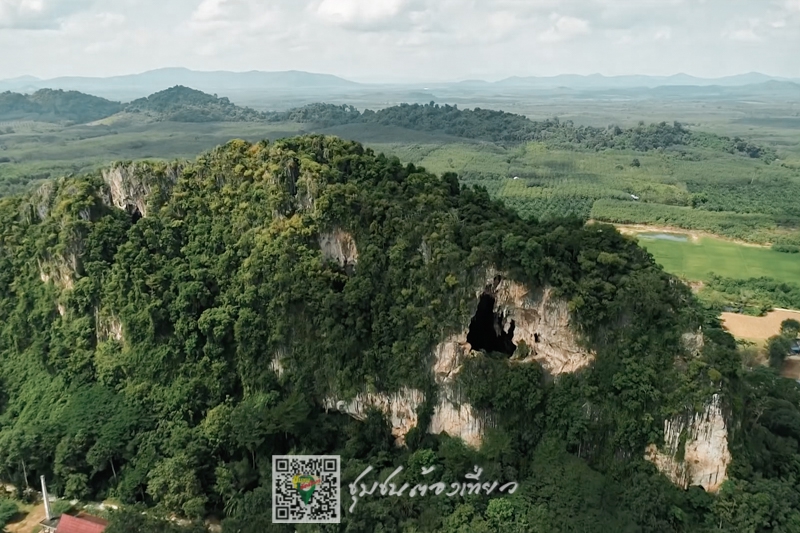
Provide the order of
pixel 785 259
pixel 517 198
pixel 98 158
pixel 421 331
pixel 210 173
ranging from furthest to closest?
pixel 98 158 < pixel 517 198 < pixel 785 259 < pixel 210 173 < pixel 421 331

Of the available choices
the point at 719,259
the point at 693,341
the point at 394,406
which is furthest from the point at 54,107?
the point at 693,341

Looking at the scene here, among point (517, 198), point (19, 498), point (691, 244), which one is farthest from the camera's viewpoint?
point (517, 198)

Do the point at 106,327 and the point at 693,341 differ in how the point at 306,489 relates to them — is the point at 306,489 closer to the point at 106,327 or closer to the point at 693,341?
the point at 106,327

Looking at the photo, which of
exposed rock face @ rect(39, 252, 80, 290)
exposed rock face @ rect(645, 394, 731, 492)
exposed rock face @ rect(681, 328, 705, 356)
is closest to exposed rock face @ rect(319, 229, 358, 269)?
exposed rock face @ rect(39, 252, 80, 290)

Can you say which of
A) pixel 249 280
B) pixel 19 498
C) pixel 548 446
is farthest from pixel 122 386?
pixel 548 446

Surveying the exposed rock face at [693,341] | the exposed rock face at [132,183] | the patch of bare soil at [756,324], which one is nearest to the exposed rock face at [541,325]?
the exposed rock face at [693,341]

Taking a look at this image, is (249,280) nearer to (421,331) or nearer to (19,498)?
(421,331)

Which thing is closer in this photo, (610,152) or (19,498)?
(19,498)
